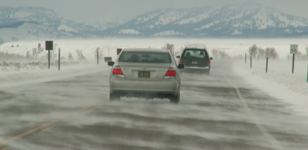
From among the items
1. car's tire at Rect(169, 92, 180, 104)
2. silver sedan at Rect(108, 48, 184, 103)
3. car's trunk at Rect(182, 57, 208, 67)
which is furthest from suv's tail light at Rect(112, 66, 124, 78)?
car's trunk at Rect(182, 57, 208, 67)

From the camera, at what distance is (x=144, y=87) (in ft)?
37.2

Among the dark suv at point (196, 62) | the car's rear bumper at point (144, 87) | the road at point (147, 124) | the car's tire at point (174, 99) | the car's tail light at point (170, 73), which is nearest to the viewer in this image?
the road at point (147, 124)

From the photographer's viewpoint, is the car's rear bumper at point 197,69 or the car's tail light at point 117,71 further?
the car's rear bumper at point 197,69

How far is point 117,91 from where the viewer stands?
11523mm

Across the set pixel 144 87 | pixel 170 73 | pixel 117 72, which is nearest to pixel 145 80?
pixel 144 87

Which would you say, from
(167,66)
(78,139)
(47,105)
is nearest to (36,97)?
(47,105)

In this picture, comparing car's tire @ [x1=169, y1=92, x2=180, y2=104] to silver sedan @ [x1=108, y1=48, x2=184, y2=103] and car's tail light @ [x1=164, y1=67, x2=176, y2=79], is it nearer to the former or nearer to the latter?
silver sedan @ [x1=108, y1=48, x2=184, y2=103]

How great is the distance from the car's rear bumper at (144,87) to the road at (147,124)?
1.33ft

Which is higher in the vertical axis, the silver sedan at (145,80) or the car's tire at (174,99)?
the silver sedan at (145,80)

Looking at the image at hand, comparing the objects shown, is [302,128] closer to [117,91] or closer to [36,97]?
[117,91]

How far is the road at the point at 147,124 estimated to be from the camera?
6.93 meters

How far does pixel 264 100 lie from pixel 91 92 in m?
6.22

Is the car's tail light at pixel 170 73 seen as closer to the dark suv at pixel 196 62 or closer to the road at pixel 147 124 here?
the road at pixel 147 124

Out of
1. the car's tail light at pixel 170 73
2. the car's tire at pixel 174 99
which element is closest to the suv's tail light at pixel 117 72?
the car's tail light at pixel 170 73
